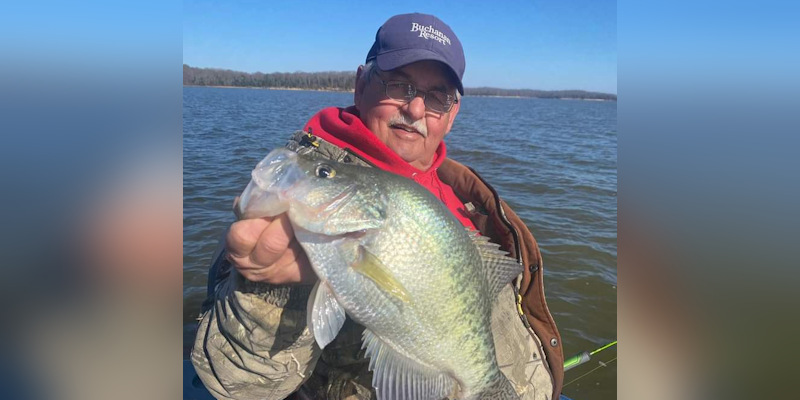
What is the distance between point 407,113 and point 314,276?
1452 millimetres

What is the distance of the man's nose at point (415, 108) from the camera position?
9.99 ft

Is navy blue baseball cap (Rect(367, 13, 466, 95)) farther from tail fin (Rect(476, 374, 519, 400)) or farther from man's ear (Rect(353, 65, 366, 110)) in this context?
tail fin (Rect(476, 374, 519, 400))

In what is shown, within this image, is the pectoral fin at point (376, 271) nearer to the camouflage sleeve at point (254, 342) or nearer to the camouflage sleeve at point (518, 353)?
the camouflage sleeve at point (254, 342)

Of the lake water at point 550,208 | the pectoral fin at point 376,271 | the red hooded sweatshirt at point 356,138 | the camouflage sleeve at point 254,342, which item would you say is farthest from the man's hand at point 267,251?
the lake water at point 550,208

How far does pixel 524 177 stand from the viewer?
15023 millimetres

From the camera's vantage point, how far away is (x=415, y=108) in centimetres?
304

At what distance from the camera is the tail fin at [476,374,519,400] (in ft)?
7.52

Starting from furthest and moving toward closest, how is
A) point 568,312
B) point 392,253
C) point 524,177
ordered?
point 524,177 → point 568,312 → point 392,253

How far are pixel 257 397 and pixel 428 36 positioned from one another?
95.6 inches

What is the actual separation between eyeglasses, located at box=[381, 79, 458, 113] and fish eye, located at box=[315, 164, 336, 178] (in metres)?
1.18

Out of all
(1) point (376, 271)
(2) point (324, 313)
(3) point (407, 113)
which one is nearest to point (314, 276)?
Answer: (2) point (324, 313)

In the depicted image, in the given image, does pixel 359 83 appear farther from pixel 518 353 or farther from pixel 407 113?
pixel 518 353
